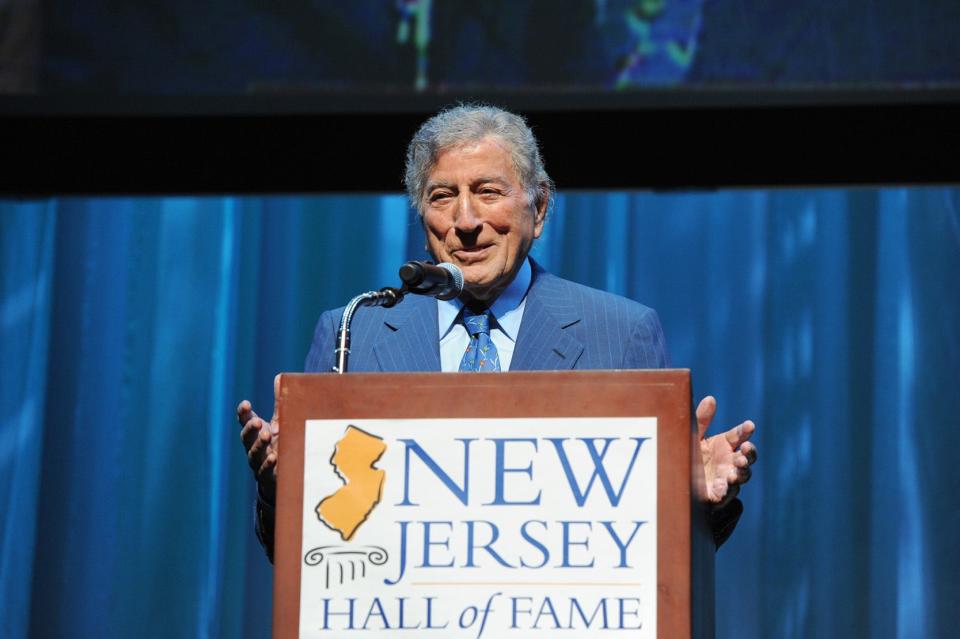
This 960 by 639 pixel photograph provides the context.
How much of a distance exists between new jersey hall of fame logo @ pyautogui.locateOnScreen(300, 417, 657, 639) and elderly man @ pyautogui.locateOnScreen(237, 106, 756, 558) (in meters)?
0.60

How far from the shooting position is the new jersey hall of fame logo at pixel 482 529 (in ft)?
5.17

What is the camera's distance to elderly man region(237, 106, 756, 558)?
2291mm

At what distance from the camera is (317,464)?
1.66 metres

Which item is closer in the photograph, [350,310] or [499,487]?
[499,487]

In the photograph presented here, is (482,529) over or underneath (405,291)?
underneath

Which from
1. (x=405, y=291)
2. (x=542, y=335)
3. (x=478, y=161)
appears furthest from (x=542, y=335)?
(x=405, y=291)

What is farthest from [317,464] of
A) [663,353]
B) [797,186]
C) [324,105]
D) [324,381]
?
[797,186]

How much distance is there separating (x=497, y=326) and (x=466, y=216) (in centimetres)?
20

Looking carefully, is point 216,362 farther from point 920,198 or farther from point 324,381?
point 324,381

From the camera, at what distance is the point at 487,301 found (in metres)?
2.41

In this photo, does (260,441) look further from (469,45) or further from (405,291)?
(469,45)

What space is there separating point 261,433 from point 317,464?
8.0 inches

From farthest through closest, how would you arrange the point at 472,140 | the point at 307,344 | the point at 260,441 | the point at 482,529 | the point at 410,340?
the point at 307,344
the point at 472,140
the point at 410,340
the point at 260,441
the point at 482,529

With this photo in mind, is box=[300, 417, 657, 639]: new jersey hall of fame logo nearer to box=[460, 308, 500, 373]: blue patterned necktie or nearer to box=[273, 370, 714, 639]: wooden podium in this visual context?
box=[273, 370, 714, 639]: wooden podium
